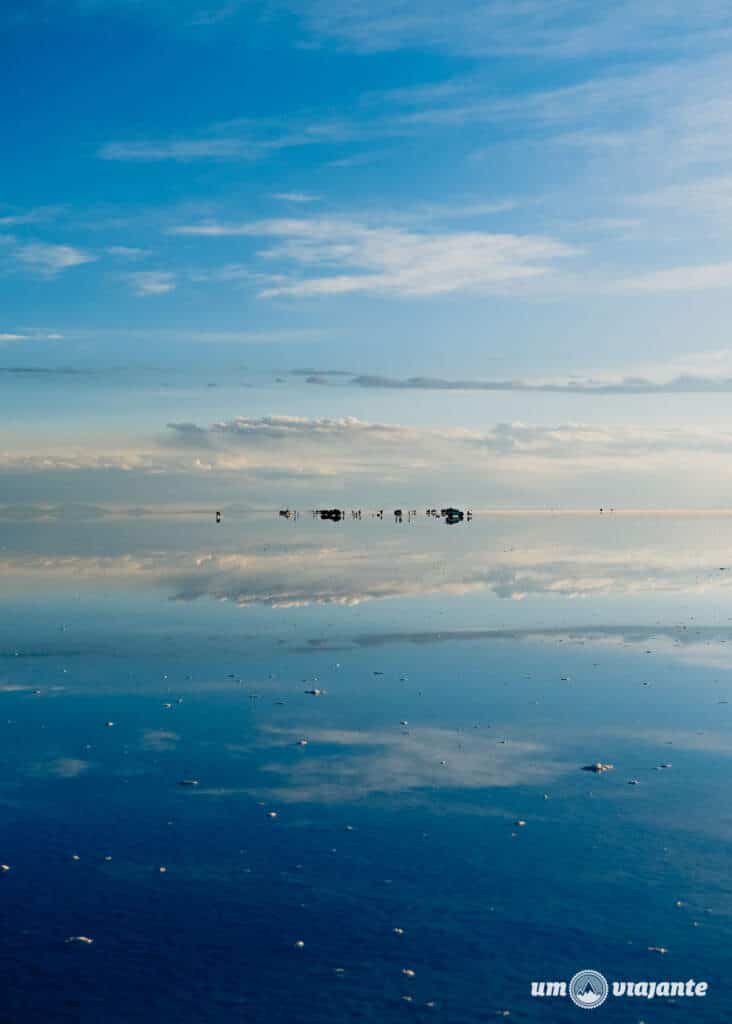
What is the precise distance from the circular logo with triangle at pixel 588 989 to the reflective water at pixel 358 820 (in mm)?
154

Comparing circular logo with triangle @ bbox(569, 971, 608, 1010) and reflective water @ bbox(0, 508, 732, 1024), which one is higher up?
reflective water @ bbox(0, 508, 732, 1024)

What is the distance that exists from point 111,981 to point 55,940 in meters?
1.33

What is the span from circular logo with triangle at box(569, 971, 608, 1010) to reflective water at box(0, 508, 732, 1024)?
0.51ft

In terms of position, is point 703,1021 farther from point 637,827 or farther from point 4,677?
point 4,677

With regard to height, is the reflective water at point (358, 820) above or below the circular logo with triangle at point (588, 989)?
above

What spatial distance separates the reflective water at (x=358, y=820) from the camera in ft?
40.7

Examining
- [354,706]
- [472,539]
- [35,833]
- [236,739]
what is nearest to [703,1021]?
[35,833]

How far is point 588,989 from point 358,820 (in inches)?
237

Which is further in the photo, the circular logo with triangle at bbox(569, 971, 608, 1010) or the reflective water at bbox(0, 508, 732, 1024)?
the reflective water at bbox(0, 508, 732, 1024)

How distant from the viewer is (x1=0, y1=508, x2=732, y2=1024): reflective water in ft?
40.7

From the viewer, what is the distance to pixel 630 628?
130ft

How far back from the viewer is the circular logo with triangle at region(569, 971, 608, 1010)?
39.4ft

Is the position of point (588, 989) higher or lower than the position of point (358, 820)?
lower

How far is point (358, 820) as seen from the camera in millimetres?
17547
